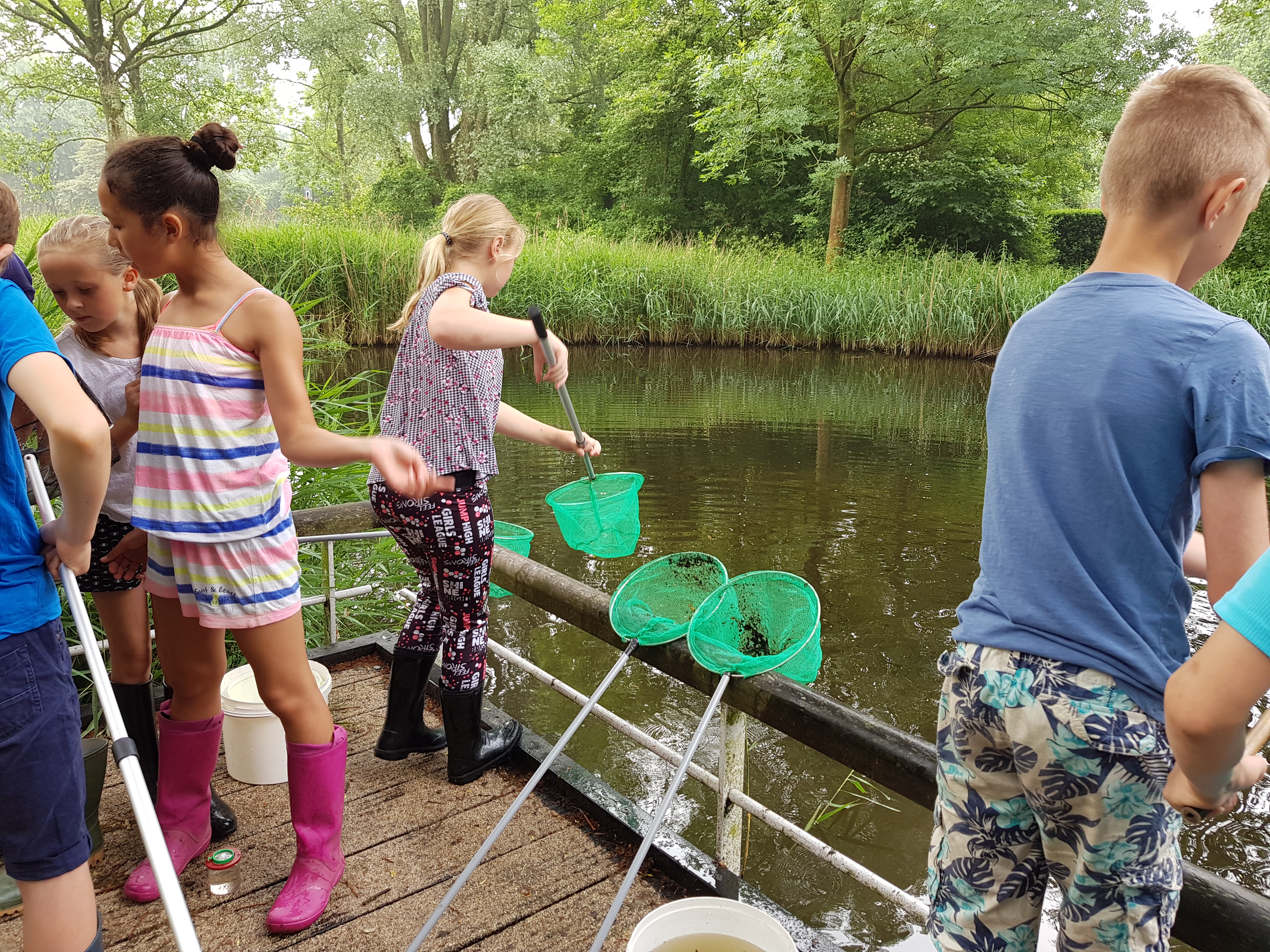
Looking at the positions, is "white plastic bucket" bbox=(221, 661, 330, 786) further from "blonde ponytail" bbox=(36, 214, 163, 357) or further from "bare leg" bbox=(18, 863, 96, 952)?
"blonde ponytail" bbox=(36, 214, 163, 357)

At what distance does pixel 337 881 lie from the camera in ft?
6.78

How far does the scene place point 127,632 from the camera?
7.30ft

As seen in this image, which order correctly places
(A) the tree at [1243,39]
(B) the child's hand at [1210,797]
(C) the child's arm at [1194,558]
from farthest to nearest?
(A) the tree at [1243,39] → (C) the child's arm at [1194,558] → (B) the child's hand at [1210,797]

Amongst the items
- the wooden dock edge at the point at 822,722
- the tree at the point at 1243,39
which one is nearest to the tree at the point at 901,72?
the tree at the point at 1243,39

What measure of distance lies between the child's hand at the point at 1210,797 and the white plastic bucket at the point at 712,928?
888mm

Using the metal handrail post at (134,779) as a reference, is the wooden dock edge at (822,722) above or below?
below

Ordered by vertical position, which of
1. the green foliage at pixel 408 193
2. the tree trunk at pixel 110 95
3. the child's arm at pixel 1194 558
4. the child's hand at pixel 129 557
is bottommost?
the child's hand at pixel 129 557

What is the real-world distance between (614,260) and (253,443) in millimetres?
14106

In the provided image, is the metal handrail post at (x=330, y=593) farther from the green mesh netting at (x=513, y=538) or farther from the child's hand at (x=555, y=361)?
the child's hand at (x=555, y=361)

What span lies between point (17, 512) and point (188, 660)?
0.65m

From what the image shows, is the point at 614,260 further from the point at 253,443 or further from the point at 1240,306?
the point at 253,443

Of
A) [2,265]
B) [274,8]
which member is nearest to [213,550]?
[2,265]

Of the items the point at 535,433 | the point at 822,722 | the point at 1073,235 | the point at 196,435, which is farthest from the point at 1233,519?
the point at 1073,235

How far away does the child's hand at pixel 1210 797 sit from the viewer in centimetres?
95
